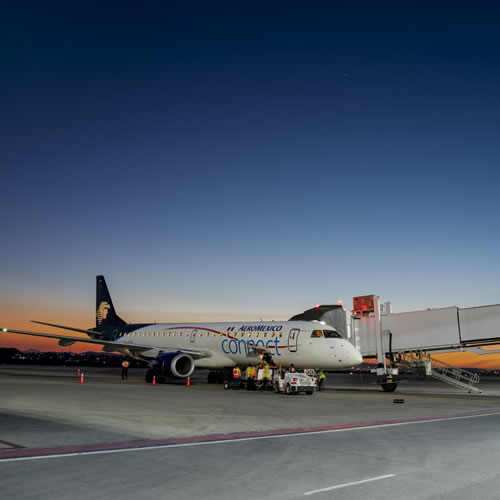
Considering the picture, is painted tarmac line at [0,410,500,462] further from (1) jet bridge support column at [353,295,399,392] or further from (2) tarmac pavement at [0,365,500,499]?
(1) jet bridge support column at [353,295,399,392]

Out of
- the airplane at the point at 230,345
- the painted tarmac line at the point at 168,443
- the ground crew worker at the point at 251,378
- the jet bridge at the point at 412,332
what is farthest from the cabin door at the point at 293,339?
the painted tarmac line at the point at 168,443

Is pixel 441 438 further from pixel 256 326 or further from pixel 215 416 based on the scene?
pixel 256 326

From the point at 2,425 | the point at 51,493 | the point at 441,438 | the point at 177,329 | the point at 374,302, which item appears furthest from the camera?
the point at 177,329

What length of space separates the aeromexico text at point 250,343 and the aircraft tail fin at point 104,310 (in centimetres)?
1706

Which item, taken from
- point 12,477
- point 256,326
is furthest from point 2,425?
point 256,326

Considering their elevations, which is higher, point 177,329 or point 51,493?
point 177,329

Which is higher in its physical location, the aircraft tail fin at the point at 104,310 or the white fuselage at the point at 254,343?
the aircraft tail fin at the point at 104,310

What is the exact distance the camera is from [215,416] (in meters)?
15.4

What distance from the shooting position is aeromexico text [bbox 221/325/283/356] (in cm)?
3069

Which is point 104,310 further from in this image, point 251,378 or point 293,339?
point 293,339

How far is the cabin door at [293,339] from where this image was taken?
2962 centimetres

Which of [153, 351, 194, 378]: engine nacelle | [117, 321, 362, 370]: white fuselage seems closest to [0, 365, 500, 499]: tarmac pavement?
[117, 321, 362, 370]: white fuselage

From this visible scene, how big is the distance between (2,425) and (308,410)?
9816 millimetres

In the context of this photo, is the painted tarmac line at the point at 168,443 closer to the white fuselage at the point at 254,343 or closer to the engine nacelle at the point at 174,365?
the white fuselage at the point at 254,343
